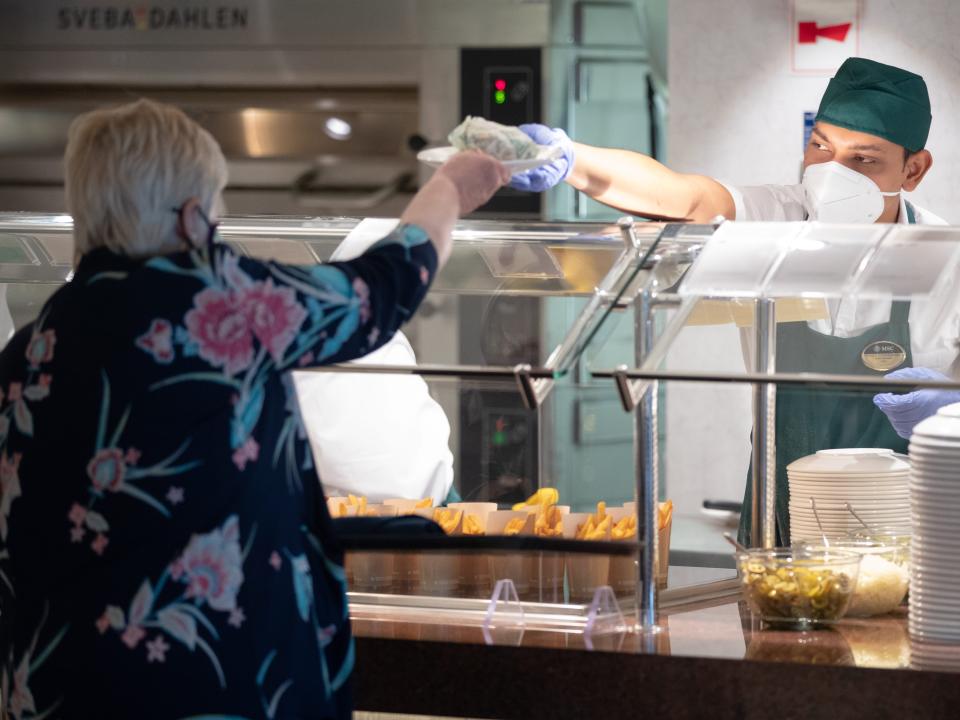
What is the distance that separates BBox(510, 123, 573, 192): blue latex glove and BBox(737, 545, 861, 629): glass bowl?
0.75m

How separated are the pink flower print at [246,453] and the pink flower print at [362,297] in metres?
0.18

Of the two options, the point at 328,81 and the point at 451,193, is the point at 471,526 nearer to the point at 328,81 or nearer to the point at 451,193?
the point at 451,193

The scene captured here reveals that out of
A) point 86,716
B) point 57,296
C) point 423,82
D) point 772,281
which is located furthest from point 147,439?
point 423,82

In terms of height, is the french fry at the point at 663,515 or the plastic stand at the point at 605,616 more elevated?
the french fry at the point at 663,515

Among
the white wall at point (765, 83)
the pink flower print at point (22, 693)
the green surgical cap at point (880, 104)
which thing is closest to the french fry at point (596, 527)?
the pink flower print at point (22, 693)

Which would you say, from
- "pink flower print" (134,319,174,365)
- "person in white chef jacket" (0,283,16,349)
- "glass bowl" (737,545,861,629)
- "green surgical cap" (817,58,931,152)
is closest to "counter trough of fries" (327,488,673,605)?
"glass bowl" (737,545,861,629)

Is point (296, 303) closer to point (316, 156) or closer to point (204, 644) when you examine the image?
point (204, 644)

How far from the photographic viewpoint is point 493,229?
2.01 metres

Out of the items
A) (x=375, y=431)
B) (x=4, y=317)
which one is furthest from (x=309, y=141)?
(x=375, y=431)

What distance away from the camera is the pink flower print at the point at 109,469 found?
1.38m

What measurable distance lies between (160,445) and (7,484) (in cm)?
22

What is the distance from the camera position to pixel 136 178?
1.40 meters

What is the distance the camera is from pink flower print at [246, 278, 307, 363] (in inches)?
54.9

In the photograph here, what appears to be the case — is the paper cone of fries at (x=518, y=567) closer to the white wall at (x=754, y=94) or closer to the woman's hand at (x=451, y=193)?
the woman's hand at (x=451, y=193)
